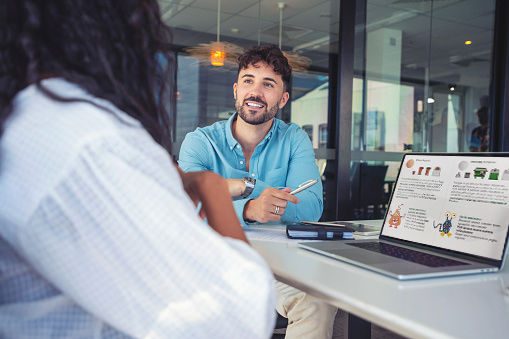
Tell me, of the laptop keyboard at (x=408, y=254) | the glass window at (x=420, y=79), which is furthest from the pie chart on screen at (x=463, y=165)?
the glass window at (x=420, y=79)

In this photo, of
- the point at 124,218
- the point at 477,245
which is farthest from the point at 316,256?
the point at 124,218

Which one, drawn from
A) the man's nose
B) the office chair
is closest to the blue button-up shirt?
the man's nose

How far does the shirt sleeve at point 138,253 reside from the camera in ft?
1.77

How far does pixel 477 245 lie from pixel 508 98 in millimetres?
3679

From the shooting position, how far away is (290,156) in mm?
2113

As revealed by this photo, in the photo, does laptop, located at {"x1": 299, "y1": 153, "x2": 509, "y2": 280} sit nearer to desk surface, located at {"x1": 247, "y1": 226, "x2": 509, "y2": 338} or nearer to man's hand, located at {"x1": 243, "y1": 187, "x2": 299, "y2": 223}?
desk surface, located at {"x1": 247, "y1": 226, "x2": 509, "y2": 338}

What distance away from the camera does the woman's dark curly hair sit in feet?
2.06

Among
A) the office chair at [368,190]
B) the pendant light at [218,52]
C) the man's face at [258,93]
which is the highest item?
the pendant light at [218,52]

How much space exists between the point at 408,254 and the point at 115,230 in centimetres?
81

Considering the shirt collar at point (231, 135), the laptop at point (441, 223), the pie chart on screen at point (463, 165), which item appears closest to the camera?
the laptop at point (441, 223)

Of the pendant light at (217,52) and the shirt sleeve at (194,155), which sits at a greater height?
the pendant light at (217,52)

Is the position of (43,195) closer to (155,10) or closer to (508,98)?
(155,10)

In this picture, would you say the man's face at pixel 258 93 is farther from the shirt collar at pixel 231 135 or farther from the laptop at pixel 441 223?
the laptop at pixel 441 223

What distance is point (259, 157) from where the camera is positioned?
2105mm
